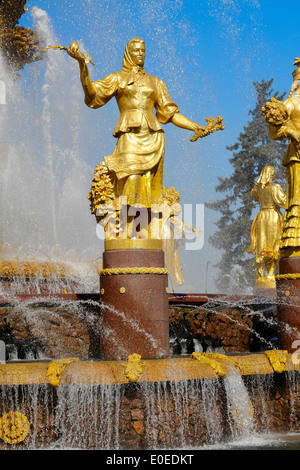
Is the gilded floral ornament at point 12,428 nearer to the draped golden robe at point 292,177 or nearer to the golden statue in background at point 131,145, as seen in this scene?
the golden statue in background at point 131,145

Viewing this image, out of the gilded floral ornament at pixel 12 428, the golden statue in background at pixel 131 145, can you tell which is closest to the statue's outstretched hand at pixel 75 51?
the golden statue in background at pixel 131 145

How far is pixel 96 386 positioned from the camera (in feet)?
20.5

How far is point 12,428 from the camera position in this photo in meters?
6.23

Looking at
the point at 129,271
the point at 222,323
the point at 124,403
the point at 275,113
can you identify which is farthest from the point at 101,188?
the point at 124,403

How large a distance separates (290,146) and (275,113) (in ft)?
1.88

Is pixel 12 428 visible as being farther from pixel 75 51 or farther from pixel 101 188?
pixel 75 51

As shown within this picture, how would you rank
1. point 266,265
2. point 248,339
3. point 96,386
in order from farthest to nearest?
point 266,265
point 248,339
point 96,386

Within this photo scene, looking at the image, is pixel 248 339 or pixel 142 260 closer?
pixel 142 260

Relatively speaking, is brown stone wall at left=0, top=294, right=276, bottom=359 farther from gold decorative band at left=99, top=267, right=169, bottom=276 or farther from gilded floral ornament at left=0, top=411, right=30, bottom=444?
gilded floral ornament at left=0, top=411, right=30, bottom=444

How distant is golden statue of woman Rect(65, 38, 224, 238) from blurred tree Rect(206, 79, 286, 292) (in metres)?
23.6

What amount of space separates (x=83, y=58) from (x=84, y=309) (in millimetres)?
3062

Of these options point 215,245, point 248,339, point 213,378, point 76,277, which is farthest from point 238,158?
point 213,378

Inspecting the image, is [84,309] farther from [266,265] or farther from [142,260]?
[266,265]

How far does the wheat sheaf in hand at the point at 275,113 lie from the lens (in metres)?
8.30
